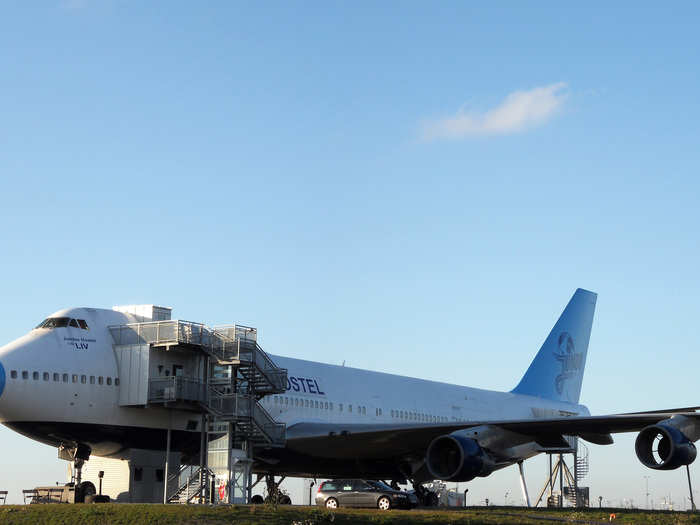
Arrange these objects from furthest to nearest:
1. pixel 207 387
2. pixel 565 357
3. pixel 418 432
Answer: pixel 565 357 → pixel 418 432 → pixel 207 387

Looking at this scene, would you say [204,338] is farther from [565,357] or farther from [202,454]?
[565,357]

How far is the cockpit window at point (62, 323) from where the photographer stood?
102 ft

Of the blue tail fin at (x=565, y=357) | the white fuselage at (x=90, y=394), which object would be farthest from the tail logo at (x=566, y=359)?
the white fuselage at (x=90, y=394)

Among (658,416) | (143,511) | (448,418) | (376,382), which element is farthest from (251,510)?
(448,418)

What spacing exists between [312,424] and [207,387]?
5373 mm

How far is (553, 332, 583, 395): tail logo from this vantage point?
5494 centimetres

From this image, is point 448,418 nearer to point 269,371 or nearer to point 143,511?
point 269,371

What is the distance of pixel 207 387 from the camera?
32.2 metres

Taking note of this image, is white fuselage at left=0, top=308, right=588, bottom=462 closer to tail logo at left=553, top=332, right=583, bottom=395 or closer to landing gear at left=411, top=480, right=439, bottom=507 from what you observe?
landing gear at left=411, top=480, right=439, bottom=507

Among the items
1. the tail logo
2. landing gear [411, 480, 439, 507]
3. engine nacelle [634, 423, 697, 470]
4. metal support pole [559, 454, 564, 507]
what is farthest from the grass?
the tail logo

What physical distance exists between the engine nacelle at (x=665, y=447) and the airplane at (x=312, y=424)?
3cm

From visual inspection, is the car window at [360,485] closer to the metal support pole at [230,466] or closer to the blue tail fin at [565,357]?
the metal support pole at [230,466]

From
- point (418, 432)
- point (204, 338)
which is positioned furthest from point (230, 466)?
point (418, 432)

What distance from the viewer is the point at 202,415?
1294 inches
